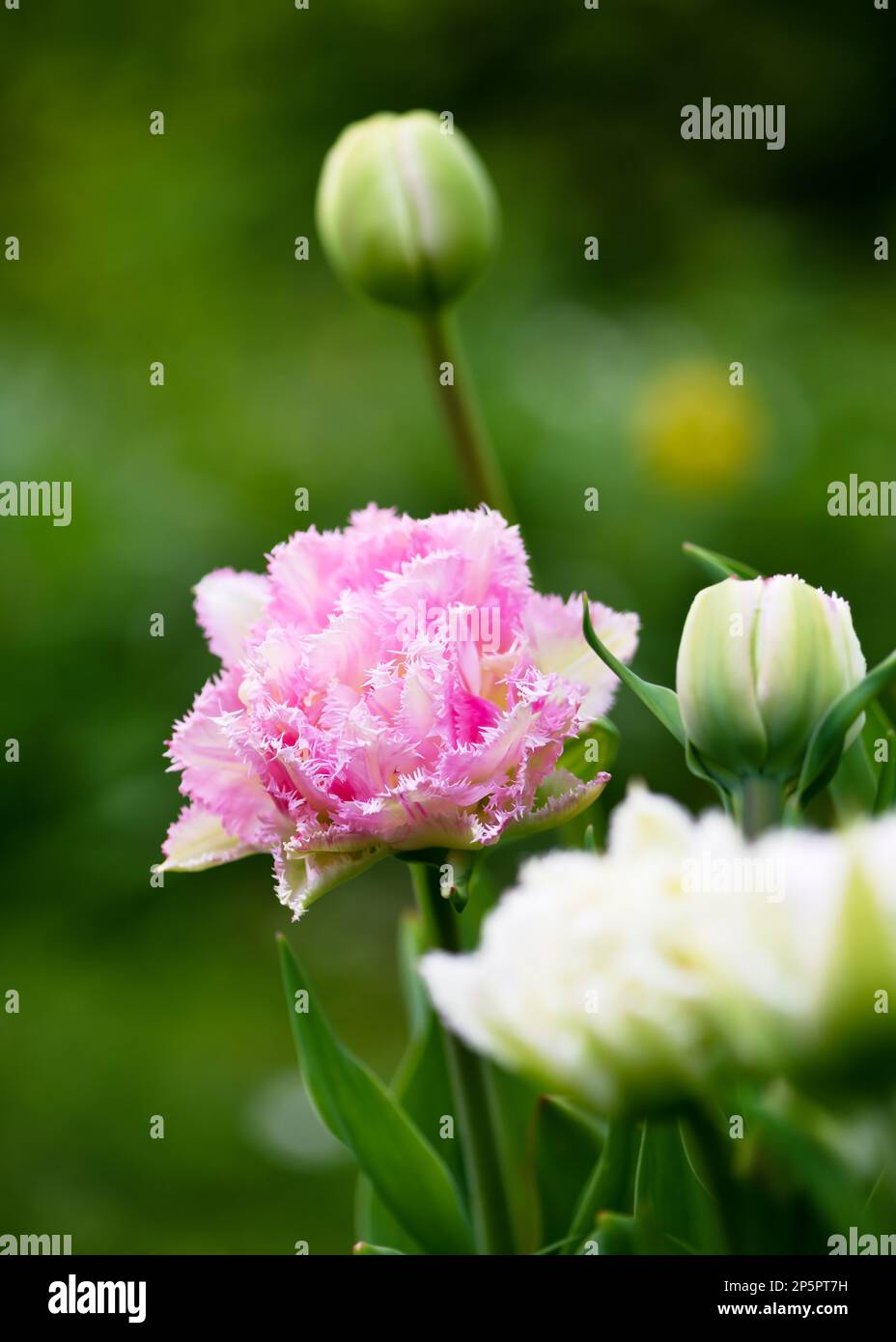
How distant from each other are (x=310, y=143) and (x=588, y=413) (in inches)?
18.5

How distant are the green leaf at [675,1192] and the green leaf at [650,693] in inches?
3.0

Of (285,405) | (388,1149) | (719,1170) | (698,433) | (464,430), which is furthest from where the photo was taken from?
(285,405)

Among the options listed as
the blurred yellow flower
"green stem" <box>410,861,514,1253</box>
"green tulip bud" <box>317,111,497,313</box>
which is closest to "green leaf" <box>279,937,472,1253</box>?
"green stem" <box>410,861,514,1253</box>

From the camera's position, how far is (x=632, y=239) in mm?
1437

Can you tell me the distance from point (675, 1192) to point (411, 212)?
32cm

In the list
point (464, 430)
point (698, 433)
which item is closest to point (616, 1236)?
point (464, 430)

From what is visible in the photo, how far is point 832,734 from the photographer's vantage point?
27cm

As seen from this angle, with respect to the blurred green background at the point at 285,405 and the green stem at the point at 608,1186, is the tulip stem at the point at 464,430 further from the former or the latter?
the blurred green background at the point at 285,405

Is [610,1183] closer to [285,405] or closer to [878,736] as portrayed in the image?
[878,736]

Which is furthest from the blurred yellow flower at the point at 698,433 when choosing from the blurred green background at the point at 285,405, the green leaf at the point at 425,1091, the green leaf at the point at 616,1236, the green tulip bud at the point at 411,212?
the green leaf at the point at 616,1236

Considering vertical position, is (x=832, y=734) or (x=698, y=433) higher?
(x=698, y=433)

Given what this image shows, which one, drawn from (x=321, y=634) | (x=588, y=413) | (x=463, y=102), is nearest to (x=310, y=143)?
(x=463, y=102)

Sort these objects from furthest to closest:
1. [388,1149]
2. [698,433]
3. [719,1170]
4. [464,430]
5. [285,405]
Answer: [285,405]
[698,433]
[464,430]
[388,1149]
[719,1170]

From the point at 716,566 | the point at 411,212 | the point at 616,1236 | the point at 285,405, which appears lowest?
the point at 616,1236
